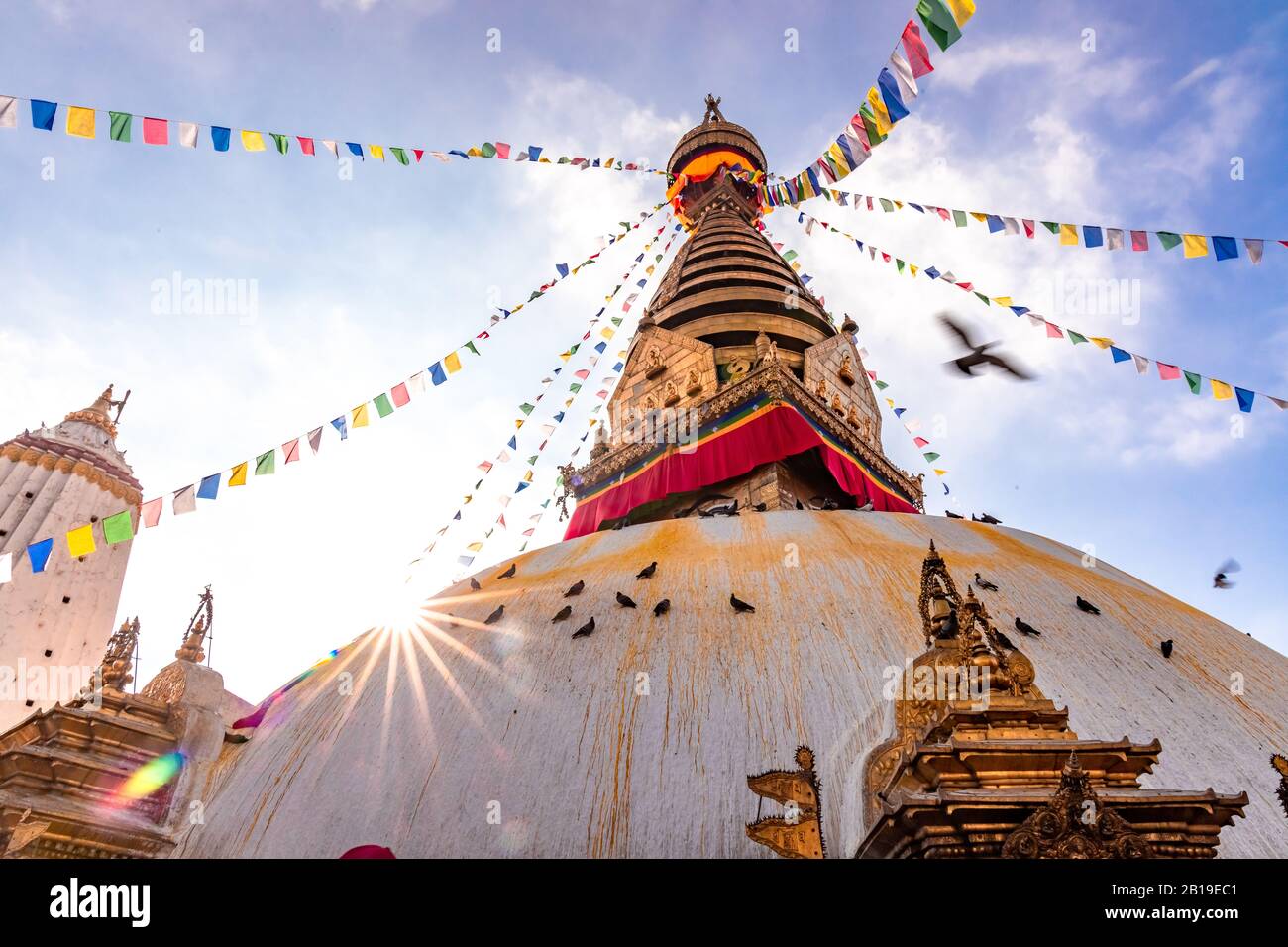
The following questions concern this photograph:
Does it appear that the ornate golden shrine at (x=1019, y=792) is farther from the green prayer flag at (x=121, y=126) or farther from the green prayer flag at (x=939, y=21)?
the green prayer flag at (x=121, y=126)

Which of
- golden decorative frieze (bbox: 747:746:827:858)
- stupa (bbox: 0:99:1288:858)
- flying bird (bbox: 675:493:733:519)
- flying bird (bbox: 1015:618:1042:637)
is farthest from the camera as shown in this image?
flying bird (bbox: 675:493:733:519)

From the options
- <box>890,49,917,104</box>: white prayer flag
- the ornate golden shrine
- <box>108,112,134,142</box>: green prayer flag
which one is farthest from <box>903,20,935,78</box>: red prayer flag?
<box>108,112,134,142</box>: green prayer flag

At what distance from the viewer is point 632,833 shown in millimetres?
4613

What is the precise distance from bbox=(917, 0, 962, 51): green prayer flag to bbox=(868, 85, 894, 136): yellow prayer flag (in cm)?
135

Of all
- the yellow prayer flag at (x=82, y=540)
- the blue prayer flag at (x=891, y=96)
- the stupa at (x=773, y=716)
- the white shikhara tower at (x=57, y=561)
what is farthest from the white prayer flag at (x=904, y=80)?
the white shikhara tower at (x=57, y=561)

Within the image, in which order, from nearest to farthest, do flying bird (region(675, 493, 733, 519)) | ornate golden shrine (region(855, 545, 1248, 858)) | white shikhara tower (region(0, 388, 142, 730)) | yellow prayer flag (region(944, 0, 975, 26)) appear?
ornate golden shrine (region(855, 545, 1248, 858))
yellow prayer flag (region(944, 0, 975, 26))
flying bird (region(675, 493, 733, 519))
white shikhara tower (region(0, 388, 142, 730))

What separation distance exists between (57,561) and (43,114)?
15557 mm

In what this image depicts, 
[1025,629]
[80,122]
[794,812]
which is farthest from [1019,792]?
[80,122]

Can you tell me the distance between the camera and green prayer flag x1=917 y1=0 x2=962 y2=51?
688 centimetres

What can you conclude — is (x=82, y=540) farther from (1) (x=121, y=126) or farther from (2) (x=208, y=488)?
(1) (x=121, y=126)

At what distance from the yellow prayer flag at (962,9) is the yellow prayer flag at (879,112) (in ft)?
5.21

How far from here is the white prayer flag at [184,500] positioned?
7.52 m

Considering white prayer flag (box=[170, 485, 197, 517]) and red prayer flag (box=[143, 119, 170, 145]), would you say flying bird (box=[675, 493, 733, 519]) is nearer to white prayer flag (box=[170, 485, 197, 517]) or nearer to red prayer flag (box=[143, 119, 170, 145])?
white prayer flag (box=[170, 485, 197, 517])
